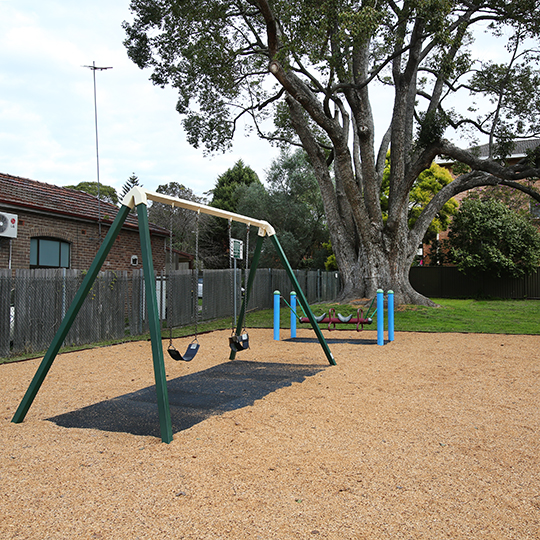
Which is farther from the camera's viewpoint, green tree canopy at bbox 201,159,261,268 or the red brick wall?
green tree canopy at bbox 201,159,261,268

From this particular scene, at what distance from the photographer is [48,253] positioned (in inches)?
516

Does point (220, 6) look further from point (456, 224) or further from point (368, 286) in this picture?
point (456, 224)

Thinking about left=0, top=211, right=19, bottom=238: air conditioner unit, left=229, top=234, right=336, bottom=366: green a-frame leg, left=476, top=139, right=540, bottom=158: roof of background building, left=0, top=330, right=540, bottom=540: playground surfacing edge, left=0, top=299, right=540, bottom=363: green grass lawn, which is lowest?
left=0, top=330, right=540, bottom=540: playground surfacing edge

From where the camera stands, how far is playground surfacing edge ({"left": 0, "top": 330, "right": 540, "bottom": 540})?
2.59m

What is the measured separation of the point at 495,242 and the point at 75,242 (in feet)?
68.7

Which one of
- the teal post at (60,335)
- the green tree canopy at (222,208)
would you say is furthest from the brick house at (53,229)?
the green tree canopy at (222,208)

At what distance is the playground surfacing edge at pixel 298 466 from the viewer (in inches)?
102

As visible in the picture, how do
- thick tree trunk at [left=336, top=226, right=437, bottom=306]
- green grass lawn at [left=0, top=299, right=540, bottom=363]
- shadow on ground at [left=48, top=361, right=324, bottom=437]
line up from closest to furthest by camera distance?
shadow on ground at [left=48, top=361, right=324, bottom=437]
green grass lawn at [left=0, top=299, right=540, bottom=363]
thick tree trunk at [left=336, top=226, right=437, bottom=306]

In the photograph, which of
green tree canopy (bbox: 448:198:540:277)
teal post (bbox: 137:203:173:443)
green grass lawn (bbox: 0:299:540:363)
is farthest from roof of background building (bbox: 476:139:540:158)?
teal post (bbox: 137:203:173:443)

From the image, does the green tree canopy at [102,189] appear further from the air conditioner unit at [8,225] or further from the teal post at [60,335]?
the teal post at [60,335]

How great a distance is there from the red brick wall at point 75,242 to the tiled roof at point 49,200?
276mm

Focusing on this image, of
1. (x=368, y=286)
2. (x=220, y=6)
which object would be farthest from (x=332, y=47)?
(x=368, y=286)

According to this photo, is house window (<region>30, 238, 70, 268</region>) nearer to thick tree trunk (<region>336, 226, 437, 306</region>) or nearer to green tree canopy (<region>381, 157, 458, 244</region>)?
thick tree trunk (<region>336, 226, 437, 306</region>)

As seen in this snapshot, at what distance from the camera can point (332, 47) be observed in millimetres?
13305
